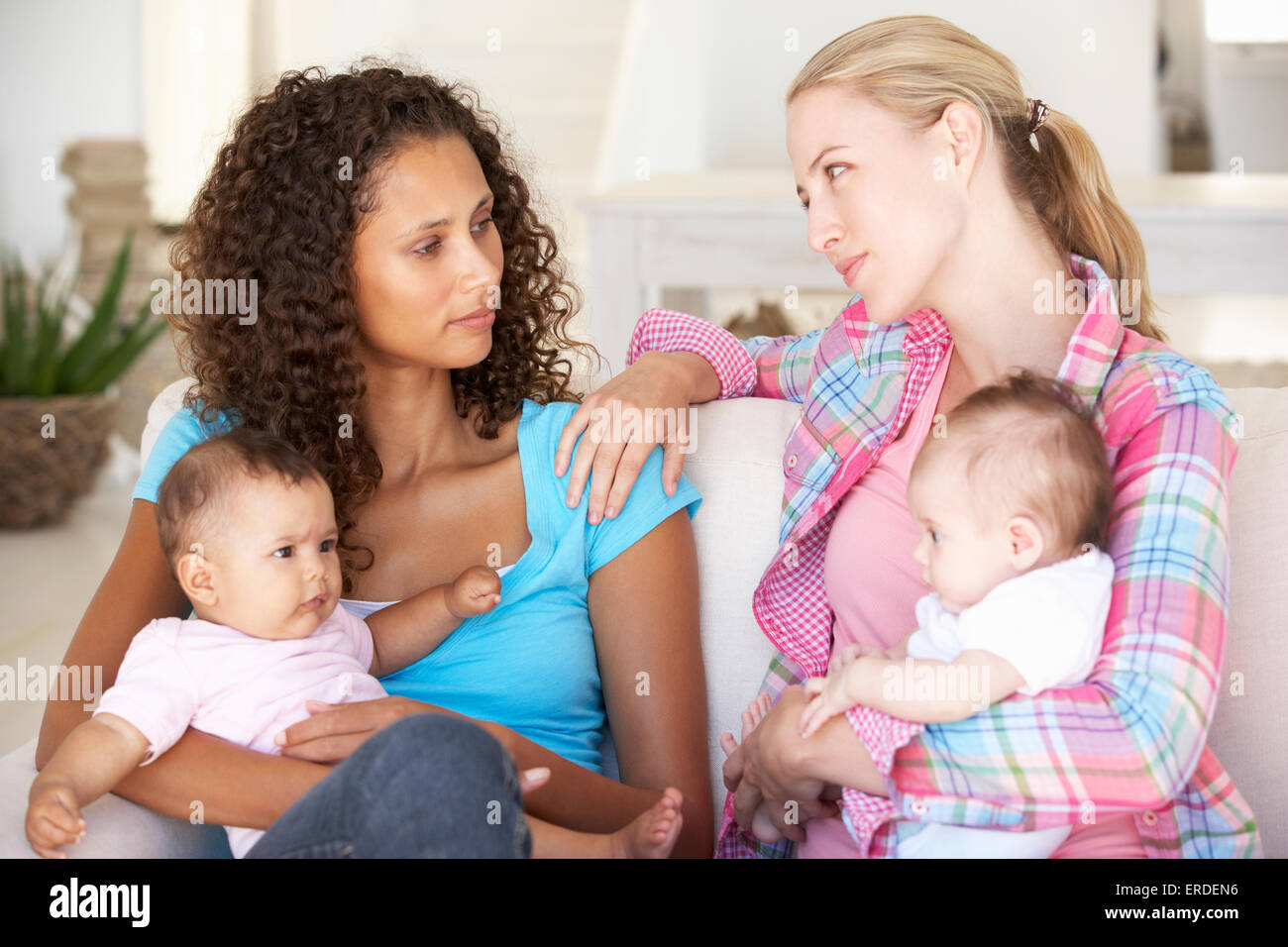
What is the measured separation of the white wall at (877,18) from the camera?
4164 mm

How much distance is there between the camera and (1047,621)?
3.75ft

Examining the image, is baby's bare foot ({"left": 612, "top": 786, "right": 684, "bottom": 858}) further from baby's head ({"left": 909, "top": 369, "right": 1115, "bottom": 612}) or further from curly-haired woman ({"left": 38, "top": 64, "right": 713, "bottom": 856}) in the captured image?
baby's head ({"left": 909, "top": 369, "right": 1115, "bottom": 612})

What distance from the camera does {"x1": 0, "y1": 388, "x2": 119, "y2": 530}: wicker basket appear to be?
12.9ft

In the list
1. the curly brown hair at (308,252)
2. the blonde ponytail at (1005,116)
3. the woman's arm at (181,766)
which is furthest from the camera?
the curly brown hair at (308,252)

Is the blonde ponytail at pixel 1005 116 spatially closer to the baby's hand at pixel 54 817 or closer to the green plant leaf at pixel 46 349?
the baby's hand at pixel 54 817

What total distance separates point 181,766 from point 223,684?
9cm

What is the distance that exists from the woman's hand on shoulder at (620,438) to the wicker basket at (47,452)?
2855mm

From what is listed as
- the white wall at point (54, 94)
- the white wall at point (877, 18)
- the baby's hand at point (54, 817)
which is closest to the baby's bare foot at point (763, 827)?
the baby's hand at point (54, 817)

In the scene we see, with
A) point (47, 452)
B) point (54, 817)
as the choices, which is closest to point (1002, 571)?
point (54, 817)

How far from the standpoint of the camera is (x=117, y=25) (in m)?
5.30

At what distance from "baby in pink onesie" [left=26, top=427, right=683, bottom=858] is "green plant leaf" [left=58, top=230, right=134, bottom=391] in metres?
3.01

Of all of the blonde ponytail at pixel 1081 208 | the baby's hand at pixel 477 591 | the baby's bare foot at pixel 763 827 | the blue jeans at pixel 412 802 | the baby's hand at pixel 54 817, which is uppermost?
the blonde ponytail at pixel 1081 208

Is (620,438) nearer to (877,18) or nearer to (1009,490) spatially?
(1009,490)

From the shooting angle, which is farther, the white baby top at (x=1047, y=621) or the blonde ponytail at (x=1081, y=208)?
the blonde ponytail at (x=1081, y=208)
